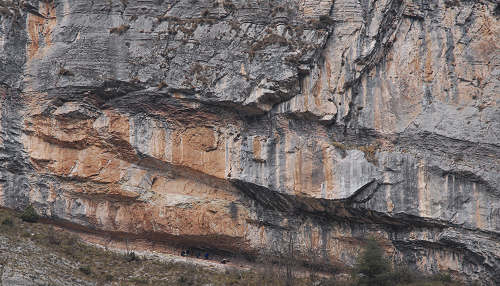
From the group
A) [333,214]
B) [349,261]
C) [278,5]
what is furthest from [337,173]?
[278,5]

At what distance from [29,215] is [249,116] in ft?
35.3

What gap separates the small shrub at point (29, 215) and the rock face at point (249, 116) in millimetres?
481

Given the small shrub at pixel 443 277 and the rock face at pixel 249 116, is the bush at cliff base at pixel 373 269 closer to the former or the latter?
the rock face at pixel 249 116

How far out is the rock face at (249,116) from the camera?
105ft

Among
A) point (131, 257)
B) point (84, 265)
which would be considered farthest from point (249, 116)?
point (84, 265)

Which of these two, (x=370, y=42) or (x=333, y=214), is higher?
(x=370, y=42)

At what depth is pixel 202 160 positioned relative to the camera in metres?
33.6

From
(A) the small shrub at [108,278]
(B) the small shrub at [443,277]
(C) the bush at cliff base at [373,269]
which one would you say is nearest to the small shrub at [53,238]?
(A) the small shrub at [108,278]

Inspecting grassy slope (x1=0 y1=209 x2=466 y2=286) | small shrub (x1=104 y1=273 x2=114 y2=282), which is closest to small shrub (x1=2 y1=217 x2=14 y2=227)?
grassy slope (x1=0 y1=209 x2=466 y2=286)

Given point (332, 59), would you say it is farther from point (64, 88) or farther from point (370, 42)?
point (64, 88)

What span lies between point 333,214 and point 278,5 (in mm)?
9969

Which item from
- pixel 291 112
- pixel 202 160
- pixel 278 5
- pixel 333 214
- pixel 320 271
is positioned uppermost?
pixel 278 5

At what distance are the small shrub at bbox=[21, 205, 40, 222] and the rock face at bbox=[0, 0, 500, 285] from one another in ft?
1.58

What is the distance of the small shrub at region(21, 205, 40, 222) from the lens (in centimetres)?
3266
